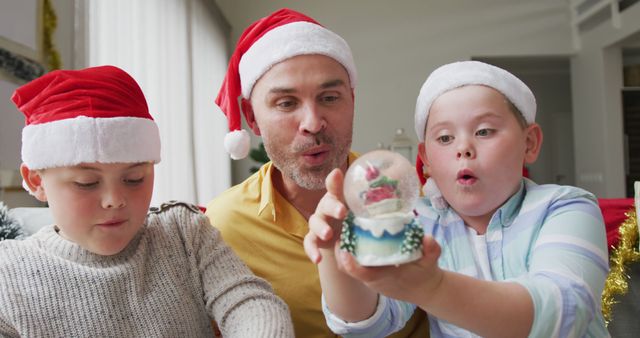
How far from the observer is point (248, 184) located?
5.09 feet

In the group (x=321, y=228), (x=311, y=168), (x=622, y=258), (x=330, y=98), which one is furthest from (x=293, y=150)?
(x=622, y=258)

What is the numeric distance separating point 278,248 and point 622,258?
998 mm

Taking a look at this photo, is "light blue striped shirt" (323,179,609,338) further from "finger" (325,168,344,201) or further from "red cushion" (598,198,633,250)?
"red cushion" (598,198,633,250)

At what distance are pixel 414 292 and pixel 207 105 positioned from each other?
530 centimetres

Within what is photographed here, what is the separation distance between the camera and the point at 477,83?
3.33 ft

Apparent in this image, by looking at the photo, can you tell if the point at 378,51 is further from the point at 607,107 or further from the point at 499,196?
the point at 499,196

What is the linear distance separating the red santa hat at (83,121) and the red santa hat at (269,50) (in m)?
0.42


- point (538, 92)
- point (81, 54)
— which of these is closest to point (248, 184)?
point (81, 54)

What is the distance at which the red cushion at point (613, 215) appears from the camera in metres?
1.56

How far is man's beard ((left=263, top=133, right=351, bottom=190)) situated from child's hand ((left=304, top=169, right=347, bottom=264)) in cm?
54

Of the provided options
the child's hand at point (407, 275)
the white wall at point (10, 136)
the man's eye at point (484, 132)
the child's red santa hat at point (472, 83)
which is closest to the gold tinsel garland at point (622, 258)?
the child's red santa hat at point (472, 83)

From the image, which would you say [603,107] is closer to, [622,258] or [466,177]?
[622,258]

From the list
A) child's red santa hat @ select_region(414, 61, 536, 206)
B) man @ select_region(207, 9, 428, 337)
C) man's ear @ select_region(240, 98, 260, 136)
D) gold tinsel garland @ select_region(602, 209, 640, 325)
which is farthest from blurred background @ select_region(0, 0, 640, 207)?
child's red santa hat @ select_region(414, 61, 536, 206)

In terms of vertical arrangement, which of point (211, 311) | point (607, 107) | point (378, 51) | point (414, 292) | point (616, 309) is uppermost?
point (378, 51)
